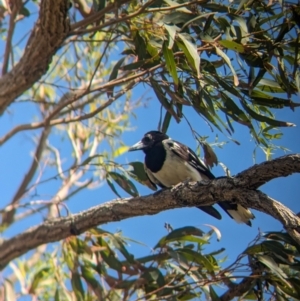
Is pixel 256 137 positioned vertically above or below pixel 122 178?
below

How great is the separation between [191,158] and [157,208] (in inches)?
21.8

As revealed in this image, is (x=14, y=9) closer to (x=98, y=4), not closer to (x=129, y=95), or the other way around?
(x=98, y=4)

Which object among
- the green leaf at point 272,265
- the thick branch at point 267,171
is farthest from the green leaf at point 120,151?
the thick branch at point 267,171

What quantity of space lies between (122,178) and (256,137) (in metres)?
0.96

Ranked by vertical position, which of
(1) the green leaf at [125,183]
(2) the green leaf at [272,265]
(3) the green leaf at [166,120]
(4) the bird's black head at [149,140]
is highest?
(4) the bird's black head at [149,140]

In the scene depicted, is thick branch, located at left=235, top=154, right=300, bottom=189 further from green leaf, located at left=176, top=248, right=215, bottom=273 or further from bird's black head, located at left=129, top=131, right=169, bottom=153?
bird's black head, located at left=129, top=131, right=169, bottom=153

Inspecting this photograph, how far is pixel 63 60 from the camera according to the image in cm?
504

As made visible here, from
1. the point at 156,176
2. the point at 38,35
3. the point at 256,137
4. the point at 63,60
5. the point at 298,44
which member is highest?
the point at 63,60

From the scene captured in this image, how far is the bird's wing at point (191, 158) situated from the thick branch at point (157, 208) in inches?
18.1

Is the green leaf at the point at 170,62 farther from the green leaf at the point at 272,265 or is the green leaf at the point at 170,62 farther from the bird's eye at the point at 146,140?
the bird's eye at the point at 146,140

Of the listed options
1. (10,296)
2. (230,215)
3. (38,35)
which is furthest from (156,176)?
(10,296)

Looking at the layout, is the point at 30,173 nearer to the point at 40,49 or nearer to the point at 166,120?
the point at 40,49

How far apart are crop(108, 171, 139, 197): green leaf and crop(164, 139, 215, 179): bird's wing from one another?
0.85ft

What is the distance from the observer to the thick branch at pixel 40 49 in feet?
8.73
